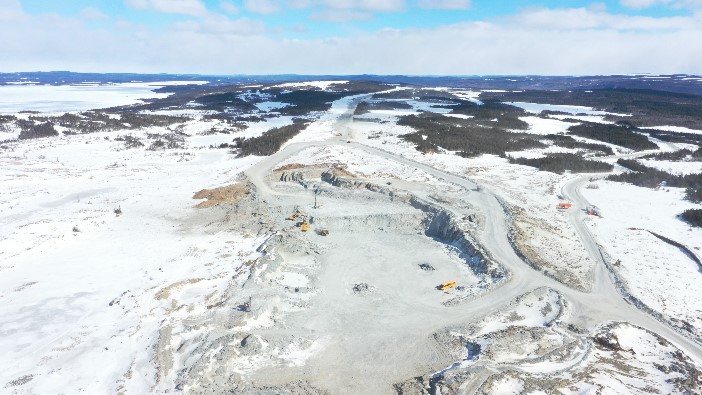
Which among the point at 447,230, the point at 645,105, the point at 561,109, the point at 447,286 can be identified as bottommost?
the point at 447,286

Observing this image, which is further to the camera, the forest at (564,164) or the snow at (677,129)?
the snow at (677,129)

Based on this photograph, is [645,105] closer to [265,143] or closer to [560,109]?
[560,109]

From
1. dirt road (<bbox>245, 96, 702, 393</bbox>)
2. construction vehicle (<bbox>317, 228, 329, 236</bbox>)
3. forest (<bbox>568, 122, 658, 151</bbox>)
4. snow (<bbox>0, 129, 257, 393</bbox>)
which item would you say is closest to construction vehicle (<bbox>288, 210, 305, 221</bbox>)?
construction vehicle (<bbox>317, 228, 329, 236</bbox>)

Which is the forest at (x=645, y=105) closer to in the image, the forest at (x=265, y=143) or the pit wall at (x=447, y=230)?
the forest at (x=265, y=143)

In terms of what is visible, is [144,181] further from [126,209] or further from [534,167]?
[534,167]

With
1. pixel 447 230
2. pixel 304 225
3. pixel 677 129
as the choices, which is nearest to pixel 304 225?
pixel 304 225

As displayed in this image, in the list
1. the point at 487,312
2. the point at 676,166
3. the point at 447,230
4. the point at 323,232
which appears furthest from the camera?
the point at 676,166

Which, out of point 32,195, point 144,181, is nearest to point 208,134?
point 144,181

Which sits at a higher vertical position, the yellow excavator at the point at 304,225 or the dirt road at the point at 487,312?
the yellow excavator at the point at 304,225

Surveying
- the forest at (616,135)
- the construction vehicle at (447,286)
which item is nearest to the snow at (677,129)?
the forest at (616,135)

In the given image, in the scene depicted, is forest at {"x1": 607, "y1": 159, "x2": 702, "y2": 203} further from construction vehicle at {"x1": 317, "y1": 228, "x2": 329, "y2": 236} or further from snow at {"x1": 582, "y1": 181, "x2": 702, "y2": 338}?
construction vehicle at {"x1": 317, "y1": 228, "x2": 329, "y2": 236}

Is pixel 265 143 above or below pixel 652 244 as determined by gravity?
above
